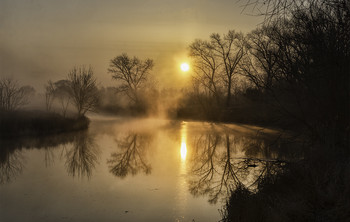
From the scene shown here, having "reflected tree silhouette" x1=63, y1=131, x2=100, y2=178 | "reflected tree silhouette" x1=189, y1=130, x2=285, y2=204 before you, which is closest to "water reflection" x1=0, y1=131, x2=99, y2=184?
"reflected tree silhouette" x1=63, y1=131, x2=100, y2=178

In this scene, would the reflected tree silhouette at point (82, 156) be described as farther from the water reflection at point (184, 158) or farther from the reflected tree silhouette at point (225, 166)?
the reflected tree silhouette at point (225, 166)

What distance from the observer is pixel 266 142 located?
55.9 ft

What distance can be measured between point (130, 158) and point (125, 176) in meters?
3.37

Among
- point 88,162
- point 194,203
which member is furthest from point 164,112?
point 194,203

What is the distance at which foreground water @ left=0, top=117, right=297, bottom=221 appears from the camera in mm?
7430

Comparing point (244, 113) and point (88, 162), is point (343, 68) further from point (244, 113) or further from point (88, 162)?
point (244, 113)

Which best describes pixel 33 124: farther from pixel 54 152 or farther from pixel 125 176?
pixel 125 176

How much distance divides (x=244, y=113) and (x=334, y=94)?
21.7m

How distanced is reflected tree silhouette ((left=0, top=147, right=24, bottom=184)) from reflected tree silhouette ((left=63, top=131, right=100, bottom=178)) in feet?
5.63

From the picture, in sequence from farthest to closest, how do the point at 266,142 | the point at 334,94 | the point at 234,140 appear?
the point at 234,140 < the point at 266,142 < the point at 334,94

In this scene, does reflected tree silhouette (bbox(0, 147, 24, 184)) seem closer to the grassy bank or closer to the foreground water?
the foreground water

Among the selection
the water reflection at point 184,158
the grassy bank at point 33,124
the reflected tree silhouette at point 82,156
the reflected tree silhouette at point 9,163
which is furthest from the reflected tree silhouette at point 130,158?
the grassy bank at point 33,124

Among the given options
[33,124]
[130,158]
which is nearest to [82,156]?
[130,158]

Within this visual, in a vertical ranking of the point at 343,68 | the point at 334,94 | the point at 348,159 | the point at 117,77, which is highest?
the point at 117,77
